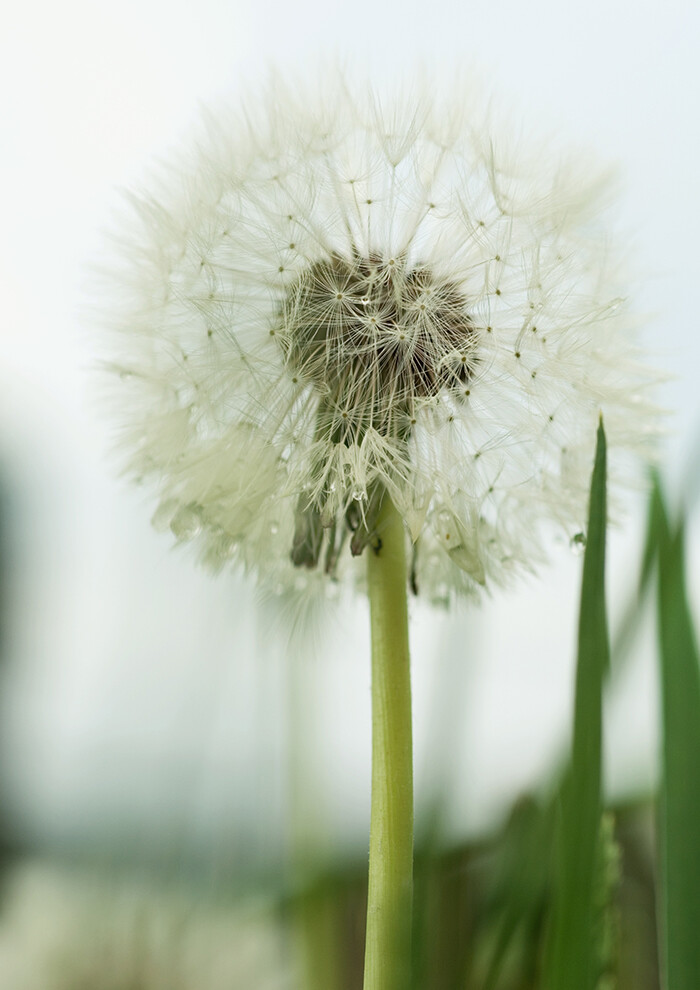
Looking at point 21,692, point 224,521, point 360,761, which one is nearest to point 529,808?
point 360,761

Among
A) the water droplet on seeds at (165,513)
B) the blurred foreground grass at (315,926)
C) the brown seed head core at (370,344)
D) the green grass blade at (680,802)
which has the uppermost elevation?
the brown seed head core at (370,344)


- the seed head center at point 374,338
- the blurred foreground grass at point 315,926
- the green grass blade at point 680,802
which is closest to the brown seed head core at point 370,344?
the seed head center at point 374,338

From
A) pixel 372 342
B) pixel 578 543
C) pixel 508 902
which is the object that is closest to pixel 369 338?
pixel 372 342

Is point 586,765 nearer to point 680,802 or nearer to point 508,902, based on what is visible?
point 680,802

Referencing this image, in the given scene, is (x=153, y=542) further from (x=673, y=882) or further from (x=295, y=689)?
(x=673, y=882)

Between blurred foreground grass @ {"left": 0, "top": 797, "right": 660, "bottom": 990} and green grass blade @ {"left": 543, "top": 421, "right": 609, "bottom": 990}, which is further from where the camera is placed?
blurred foreground grass @ {"left": 0, "top": 797, "right": 660, "bottom": 990}

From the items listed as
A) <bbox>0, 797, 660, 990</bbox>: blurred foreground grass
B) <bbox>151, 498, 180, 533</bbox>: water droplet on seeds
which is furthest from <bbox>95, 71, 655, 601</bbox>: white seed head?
<bbox>0, 797, 660, 990</bbox>: blurred foreground grass

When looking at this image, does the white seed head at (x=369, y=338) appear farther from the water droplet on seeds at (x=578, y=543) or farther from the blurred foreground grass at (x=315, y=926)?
the blurred foreground grass at (x=315, y=926)

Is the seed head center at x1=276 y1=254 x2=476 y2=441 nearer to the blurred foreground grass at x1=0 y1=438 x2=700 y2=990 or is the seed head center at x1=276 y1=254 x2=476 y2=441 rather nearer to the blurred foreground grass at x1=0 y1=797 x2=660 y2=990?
the blurred foreground grass at x1=0 y1=438 x2=700 y2=990
